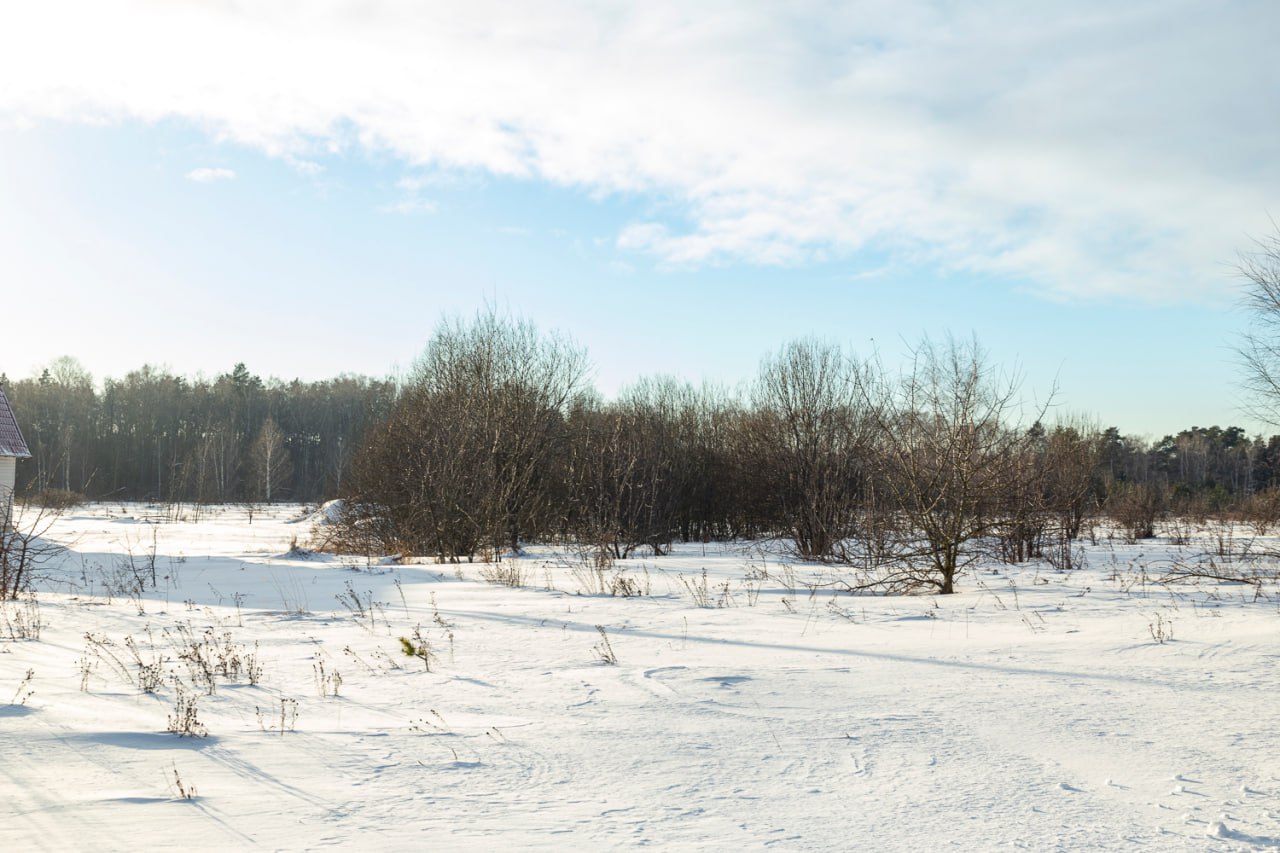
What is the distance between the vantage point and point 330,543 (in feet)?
79.9

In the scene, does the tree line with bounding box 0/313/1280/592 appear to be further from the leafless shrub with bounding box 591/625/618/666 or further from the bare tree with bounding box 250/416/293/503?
the bare tree with bounding box 250/416/293/503

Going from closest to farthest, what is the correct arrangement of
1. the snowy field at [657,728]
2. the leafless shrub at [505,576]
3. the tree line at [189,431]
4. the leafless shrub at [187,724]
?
the snowy field at [657,728] → the leafless shrub at [187,724] → the leafless shrub at [505,576] → the tree line at [189,431]

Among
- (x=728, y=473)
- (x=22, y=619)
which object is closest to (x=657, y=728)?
(x=22, y=619)

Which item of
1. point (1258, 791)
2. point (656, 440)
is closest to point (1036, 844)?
point (1258, 791)

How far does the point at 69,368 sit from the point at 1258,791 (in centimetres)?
9120

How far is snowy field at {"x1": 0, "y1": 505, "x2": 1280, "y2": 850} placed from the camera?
384cm

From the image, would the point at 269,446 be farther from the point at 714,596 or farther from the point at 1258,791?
the point at 1258,791

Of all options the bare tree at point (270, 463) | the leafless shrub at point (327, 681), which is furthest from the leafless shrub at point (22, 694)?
the bare tree at point (270, 463)

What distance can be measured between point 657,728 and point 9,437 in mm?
25697

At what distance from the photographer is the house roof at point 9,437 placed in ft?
77.4

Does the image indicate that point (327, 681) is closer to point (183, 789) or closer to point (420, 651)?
point (420, 651)

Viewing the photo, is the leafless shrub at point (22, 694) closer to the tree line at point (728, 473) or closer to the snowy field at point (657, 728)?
the snowy field at point (657, 728)

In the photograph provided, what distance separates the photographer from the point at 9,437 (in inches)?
958

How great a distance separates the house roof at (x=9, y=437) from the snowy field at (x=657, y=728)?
1567 cm
